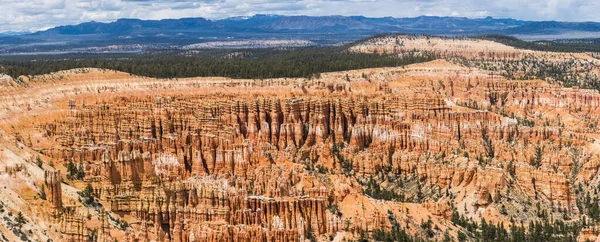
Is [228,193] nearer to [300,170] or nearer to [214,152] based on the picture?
[300,170]

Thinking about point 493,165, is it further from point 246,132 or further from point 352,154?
point 246,132

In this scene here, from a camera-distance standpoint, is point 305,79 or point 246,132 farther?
point 305,79

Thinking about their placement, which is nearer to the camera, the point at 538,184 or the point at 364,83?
the point at 538,184

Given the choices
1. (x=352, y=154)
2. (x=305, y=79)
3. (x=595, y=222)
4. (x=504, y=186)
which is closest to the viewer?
(x=595, y=222)

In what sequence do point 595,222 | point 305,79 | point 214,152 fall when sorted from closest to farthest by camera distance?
point 595,222 → point 214,152 → point 305,79

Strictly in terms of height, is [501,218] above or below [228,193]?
below

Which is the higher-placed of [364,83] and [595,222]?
[364,83]

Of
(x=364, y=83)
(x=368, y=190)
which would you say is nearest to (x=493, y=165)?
(x=368, y=190)

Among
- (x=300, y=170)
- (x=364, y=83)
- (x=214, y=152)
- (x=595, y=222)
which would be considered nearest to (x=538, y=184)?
(x=595, y=222)

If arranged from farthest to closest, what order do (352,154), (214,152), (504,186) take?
(352,154) < (214,152) < (504,186)
